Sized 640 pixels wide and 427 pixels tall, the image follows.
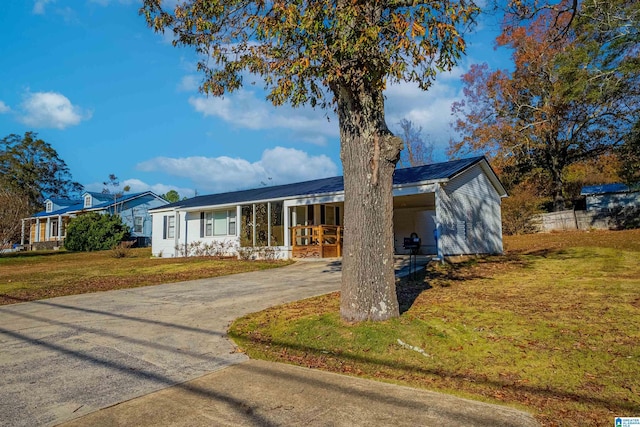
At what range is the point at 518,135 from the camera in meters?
27.8

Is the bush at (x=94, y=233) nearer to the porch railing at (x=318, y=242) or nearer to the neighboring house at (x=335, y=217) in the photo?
the neighboring house at (x=335, y=217)

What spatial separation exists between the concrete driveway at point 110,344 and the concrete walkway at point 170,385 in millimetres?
14

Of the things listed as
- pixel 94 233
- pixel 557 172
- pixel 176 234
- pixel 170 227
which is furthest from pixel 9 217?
pixel 557 172

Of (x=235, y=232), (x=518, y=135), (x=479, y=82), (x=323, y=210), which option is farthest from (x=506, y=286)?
(x=479, y=82)

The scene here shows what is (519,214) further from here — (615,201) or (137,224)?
(137,224)

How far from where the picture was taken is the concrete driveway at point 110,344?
12.0 ft

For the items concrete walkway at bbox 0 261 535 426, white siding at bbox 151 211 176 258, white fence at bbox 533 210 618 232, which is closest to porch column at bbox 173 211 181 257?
white siding at bbox 151 211 176 258

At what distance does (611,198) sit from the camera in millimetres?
26328

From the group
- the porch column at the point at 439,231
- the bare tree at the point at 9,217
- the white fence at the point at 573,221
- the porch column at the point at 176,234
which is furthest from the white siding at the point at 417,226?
the bare tree at the point at 9,217

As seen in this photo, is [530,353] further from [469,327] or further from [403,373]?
[403,373]

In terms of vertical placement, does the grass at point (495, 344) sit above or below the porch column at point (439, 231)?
below

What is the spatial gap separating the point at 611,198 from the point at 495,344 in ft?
90.1

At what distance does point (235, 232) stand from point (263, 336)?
1579 centimetres

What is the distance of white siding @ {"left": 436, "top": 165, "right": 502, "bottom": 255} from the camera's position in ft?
46.7
